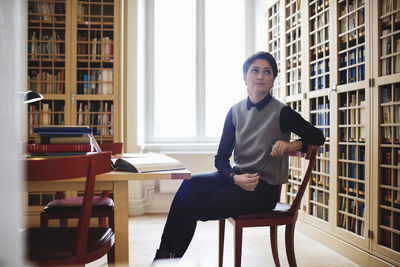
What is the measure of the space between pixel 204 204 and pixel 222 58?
119 inches

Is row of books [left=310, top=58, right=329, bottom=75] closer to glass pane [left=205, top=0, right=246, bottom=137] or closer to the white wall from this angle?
glass pane [left=205, top=0, right=246, bottom=137]

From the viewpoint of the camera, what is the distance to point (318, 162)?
2691 millimetres

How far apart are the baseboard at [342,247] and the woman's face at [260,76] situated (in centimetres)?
128

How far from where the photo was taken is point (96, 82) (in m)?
3.29

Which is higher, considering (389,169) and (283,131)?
(283,131)

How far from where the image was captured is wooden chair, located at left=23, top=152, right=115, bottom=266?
969 mm

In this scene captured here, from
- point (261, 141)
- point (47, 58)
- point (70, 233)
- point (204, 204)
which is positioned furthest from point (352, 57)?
point (47, 58)

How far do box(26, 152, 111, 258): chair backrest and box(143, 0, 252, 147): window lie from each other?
3.02 meters

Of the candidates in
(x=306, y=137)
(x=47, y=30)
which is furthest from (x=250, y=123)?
(x=47, y=30)

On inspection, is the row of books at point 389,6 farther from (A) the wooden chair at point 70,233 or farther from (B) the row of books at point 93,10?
(B) the row of books at point 93,10

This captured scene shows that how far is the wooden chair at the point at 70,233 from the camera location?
0.97 metres

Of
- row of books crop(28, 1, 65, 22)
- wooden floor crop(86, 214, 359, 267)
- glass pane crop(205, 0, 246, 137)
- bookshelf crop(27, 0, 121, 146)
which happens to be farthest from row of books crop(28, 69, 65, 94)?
glass pane crop(205, 0, 246, 137)

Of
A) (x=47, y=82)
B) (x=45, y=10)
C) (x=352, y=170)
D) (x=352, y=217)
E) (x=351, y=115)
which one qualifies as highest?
(x=45, y=10)

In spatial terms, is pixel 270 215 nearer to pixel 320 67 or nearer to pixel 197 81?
pixel 320 67
